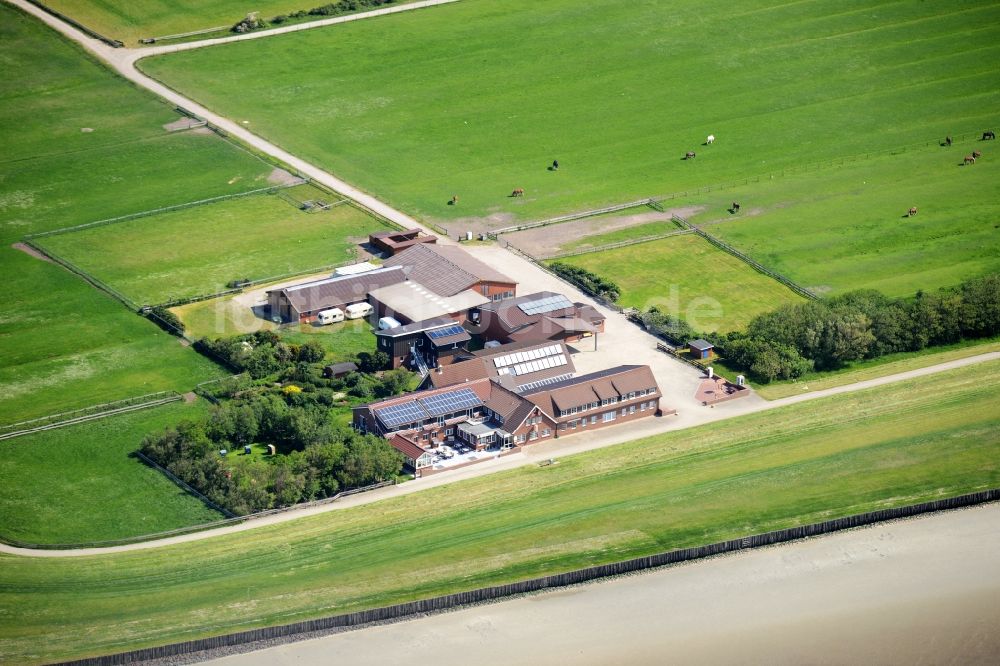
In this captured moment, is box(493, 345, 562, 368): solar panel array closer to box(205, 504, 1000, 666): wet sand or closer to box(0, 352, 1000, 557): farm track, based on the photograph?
box(0, 352, 1000, 557): farm track

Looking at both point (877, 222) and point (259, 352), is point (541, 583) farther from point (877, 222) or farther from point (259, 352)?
point (877, 222)

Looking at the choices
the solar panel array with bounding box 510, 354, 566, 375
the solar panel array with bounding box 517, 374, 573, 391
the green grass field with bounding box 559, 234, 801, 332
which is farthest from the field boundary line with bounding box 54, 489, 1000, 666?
the green grass field with bounding box 559, 234, 801, 332

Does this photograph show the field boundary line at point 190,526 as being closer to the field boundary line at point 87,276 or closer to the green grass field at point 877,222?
the field boundary line at point 87,276

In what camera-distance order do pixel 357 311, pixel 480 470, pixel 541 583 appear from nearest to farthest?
pixel 541 583, pixel 480 470, pixel 357 311

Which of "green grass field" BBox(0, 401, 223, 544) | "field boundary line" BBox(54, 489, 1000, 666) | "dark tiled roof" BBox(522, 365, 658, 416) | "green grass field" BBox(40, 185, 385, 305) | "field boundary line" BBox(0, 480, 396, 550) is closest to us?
"field boundary line" BBox(54, 489, 1000, 666)

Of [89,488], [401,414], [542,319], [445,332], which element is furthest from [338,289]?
[89,488]

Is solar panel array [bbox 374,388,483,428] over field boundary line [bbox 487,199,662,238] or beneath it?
beneath

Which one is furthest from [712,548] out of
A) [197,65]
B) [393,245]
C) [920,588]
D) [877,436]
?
[197,65]
